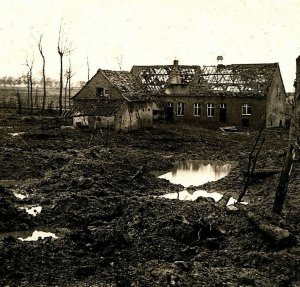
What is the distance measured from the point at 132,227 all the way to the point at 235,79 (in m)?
34.5

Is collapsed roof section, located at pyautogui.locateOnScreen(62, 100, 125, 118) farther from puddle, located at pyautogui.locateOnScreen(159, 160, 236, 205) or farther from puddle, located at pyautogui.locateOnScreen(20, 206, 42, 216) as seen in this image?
puddle, located at pyautogui.locateOnScreen(20, 206, 42, 216)

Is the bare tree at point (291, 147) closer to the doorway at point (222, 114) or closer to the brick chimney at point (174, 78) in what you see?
the doorway at point (222, 114)

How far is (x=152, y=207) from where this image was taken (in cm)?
1241

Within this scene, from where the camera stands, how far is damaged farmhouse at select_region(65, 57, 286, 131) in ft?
114

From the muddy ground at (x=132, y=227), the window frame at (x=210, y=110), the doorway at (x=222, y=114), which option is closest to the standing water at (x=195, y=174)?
the muddy ground at (x=132, y=227)

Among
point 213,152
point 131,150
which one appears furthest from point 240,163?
point 131,150

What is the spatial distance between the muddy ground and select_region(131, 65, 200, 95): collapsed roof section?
25.9 m

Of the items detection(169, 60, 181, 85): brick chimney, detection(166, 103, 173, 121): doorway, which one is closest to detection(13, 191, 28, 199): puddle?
detection(166, 103, 173, 121): doorway

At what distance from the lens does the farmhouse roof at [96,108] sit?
33.7 meters

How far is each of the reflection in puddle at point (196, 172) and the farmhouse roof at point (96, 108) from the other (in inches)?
487

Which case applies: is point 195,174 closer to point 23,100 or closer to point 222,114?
point 222,114

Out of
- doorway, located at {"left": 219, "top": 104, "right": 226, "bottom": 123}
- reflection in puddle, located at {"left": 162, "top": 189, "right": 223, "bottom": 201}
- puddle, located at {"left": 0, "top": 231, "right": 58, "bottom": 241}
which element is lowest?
puddle, located at {"left": 0, "top": 231, "right": 58, "bottom": 241}

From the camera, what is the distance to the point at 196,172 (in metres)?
20.8

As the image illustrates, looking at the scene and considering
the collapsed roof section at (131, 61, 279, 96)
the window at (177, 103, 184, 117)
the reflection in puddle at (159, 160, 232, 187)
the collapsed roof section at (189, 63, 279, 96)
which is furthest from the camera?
the window at (177, 103, 184, 117)
